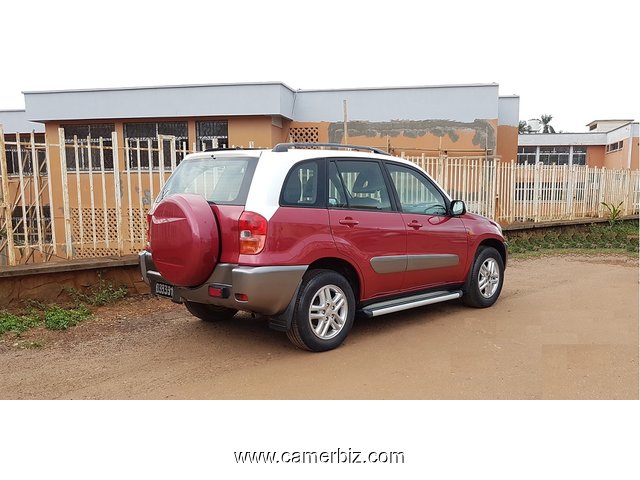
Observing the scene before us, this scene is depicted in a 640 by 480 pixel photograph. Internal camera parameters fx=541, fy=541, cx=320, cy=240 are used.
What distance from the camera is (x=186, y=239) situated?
429cm

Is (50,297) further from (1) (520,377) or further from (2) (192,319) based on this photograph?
(1) (520,377)

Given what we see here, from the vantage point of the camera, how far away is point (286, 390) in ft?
12.7

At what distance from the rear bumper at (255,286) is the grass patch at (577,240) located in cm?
810

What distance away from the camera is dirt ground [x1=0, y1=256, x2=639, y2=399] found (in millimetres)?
3893

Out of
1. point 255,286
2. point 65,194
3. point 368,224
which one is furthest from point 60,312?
point 368,224

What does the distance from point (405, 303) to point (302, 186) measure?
1.62 meters

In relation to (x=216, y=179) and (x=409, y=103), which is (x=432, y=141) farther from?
(x=216, y=179)

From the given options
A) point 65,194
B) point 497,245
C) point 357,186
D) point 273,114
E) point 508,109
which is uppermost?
point 508,109

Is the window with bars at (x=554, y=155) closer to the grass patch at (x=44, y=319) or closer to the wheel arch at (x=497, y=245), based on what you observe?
the wheel arch at (x=497, y=245)

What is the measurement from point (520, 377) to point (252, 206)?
2447 mm

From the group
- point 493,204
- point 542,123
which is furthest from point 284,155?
point 542,123

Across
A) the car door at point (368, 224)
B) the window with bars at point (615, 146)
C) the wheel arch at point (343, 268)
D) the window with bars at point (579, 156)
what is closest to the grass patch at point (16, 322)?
the wheel arch at point (343, 268)

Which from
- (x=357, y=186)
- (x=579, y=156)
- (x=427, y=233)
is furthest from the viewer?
(x=579, y=156)

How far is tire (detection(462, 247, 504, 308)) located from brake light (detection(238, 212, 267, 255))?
2876mm
